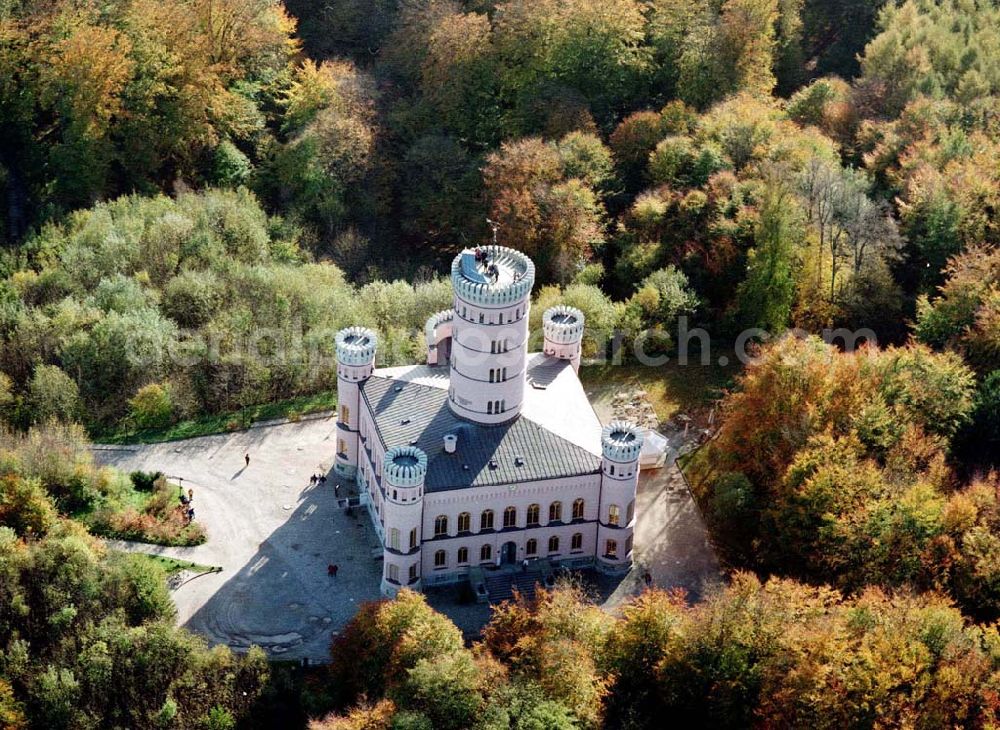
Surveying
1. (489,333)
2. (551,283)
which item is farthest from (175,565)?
(551,283)

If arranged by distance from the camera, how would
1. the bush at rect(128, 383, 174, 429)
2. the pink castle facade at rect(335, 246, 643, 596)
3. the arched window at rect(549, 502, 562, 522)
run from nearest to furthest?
the pink castle facade at rect(335, 246, 643, 596) → the arched window at rect(549, 502, 562, 522) → the bush at rect(128, 383, 174, 429)

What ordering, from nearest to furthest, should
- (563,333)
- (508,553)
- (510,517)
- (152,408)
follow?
(510,517) → (508,553) → (563,333) → (152,408)

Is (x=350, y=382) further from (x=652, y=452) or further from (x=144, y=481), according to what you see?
(x=652, y=452)

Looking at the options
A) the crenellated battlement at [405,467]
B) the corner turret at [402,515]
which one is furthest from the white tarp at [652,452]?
the crenellated battlement at [405,467]

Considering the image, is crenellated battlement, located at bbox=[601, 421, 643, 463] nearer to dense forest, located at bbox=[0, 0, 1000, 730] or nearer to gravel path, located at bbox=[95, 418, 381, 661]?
dense forest, located at bbox=[0, 0, 1000, 730]

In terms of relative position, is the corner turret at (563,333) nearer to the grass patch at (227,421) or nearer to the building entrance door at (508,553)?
the building entrance door at (508,553)

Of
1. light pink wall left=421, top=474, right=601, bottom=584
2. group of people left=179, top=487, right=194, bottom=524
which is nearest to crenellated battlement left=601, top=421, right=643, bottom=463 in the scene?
light pink wall left=421, top=474, right=601, bottom=584
